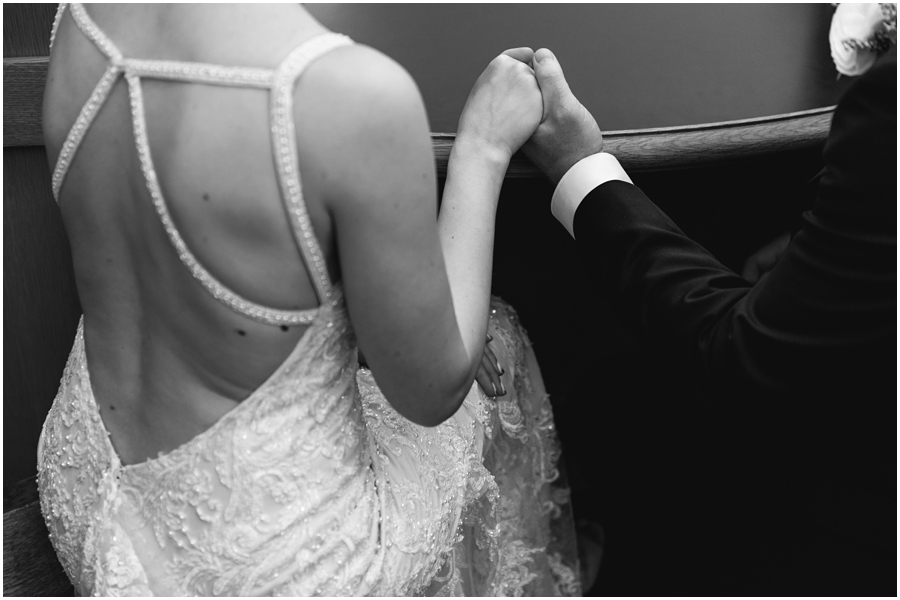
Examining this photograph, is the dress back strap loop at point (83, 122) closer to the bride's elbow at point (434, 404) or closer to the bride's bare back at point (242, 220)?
the bride's bare back at point (242, 220)

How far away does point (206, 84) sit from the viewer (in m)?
0.76

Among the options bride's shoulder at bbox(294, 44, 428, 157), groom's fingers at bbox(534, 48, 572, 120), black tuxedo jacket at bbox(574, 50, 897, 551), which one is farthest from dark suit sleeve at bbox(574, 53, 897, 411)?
bride's shoulder at bbox(294, 44, 428, 157)

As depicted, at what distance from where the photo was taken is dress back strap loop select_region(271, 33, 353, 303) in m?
0.74

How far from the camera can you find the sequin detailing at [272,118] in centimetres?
75

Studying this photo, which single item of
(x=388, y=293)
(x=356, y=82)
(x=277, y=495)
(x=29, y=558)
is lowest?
(x=29, y=558)

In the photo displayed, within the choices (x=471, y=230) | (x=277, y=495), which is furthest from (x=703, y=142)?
(x=277, y=495)

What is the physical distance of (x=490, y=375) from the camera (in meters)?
1.32

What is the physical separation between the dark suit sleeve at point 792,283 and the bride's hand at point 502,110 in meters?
0.15

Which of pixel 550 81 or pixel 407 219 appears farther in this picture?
pixel 550 81

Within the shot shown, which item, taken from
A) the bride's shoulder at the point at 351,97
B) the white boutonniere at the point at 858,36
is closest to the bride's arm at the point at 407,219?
the bride's shoulder at the point at 351,97

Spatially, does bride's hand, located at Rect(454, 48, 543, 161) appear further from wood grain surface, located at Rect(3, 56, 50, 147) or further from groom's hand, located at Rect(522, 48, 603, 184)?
wood grain surface, located at Rect(3, 56, 50, 147)

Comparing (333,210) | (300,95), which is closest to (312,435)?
(333,210)

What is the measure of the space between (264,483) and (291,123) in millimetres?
430

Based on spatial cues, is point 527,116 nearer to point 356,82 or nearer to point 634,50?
point 356,82
